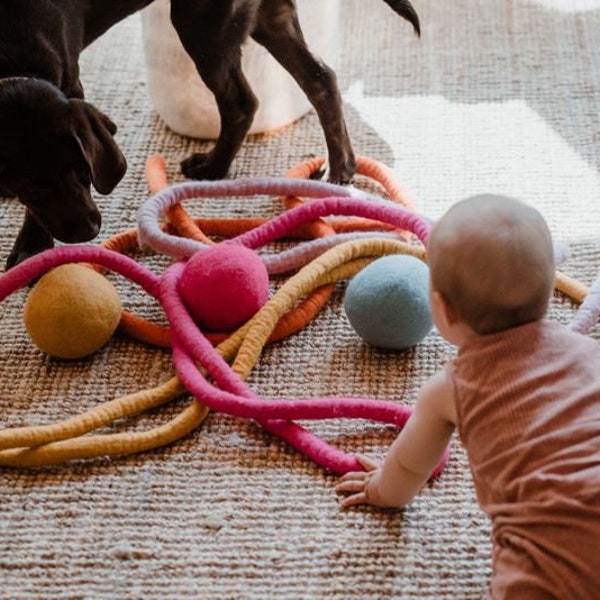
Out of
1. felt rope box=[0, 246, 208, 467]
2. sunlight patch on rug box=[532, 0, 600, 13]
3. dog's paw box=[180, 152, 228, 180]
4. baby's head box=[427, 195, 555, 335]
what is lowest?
dog's paw box=[180, 152, 228, 180]

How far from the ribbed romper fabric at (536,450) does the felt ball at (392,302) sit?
1.07ft

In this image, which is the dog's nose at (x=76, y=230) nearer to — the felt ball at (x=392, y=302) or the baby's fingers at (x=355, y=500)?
the felt ball at (x=392, y=302)

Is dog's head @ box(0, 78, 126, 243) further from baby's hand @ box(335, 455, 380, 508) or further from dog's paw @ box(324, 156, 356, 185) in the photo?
baby's hand @ box(335, 455, 380, 508)

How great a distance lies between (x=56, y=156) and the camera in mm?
1380

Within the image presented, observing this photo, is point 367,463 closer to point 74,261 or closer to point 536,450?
point 536,450

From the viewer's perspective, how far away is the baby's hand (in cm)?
112

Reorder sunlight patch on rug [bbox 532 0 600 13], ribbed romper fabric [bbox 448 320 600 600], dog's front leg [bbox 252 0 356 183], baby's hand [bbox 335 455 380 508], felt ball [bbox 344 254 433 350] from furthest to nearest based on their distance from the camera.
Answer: sunlight patch on rug [bbox 532 0 600 13]
dog's front leg [bbox 252 0 356 183]
felt ball [bbox 344 254 433 350]
baby's hand [bbox 335 455 380 508]
ribbed romper fabric [bbox 448 320 600 600]

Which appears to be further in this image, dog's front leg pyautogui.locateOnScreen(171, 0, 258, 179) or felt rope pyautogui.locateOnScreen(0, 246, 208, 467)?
dog's front leg pyautogui.locateOnScreen(171, 0, 258, 179)

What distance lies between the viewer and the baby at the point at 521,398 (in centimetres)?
84

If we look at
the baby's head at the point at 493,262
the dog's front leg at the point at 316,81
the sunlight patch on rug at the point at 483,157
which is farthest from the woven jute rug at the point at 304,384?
the baby's head at the point at 493,262

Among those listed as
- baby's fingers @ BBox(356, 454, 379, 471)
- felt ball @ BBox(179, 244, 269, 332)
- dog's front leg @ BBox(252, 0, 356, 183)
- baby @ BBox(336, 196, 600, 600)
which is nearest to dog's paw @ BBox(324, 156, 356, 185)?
dog's front leg @ BBox(252, 0, 356, 183)

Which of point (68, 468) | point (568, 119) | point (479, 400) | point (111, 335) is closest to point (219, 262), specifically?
point (111, 335)

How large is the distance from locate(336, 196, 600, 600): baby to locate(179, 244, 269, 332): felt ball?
43 centimetres

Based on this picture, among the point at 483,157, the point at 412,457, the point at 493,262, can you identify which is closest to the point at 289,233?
the point at 483,157
